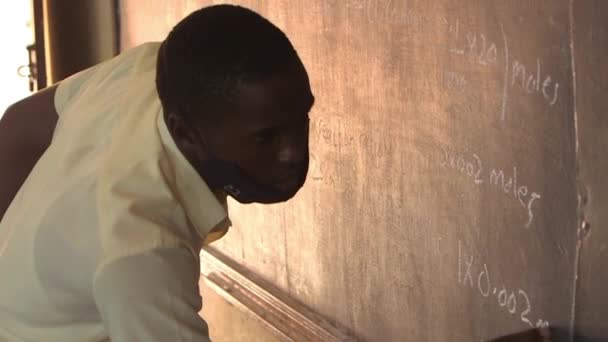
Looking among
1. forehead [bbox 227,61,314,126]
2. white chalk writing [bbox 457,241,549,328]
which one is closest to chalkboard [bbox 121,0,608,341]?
white chalk writing [bbox 457,241,549,328]

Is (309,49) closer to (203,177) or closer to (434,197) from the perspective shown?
(434,197)

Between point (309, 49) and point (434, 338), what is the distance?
61 centimetres

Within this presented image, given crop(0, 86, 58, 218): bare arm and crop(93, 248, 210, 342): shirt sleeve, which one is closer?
crop(93, 248, 210, 342): shirt sleeve

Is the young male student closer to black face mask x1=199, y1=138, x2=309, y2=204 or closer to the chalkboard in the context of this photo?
black face mask x1=199, y1=138, x2=309, y2=204

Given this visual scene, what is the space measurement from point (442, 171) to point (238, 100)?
2.11 ft

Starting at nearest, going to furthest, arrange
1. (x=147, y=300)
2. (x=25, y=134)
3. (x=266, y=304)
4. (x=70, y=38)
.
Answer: (x=147, y=300)
(x=25, y=134)
(x=266, y=304)
(x=70, y=38)

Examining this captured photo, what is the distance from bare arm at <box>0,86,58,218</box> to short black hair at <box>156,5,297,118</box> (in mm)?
375

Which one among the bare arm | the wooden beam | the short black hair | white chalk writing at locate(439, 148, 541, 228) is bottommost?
the wooden beam

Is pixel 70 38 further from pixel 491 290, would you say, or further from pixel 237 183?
pixel 237 183

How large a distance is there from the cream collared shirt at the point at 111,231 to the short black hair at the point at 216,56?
79 millimetres

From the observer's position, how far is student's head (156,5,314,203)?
95 centimetres

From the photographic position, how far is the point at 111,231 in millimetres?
971

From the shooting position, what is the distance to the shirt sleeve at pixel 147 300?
0.92m

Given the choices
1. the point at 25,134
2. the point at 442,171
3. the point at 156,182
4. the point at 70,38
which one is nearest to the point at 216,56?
the point at 156,182
